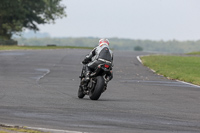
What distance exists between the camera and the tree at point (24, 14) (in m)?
81.9

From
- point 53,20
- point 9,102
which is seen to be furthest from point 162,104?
point 53,20

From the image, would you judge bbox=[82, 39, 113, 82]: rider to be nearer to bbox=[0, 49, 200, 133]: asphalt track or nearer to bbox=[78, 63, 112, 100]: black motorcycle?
bbox=[78, 63, 112, 100]: black motorcycle

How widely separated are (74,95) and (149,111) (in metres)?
4.49

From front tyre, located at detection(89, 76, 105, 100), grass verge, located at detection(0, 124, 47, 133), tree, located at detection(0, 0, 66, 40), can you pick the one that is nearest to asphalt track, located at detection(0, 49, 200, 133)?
front tyre, located at detection(89, 76, 105, 100)

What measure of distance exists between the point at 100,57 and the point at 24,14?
69.4 metres

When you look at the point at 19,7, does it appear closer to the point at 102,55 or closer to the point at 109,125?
the point at 102,55

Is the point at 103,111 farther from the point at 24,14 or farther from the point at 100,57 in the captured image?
the point at 24,14

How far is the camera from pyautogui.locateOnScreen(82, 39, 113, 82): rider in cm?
1609

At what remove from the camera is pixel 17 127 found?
9641 mm

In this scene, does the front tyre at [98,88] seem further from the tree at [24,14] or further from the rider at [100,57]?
the tree at [24,14]

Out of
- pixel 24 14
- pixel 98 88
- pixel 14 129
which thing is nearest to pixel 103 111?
pixel 98 88

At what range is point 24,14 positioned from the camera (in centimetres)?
8431

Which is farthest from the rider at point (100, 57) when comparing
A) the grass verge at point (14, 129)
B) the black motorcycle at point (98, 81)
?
the grass verge at point (14, 129)

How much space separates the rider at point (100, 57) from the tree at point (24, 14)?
64.0 meters
